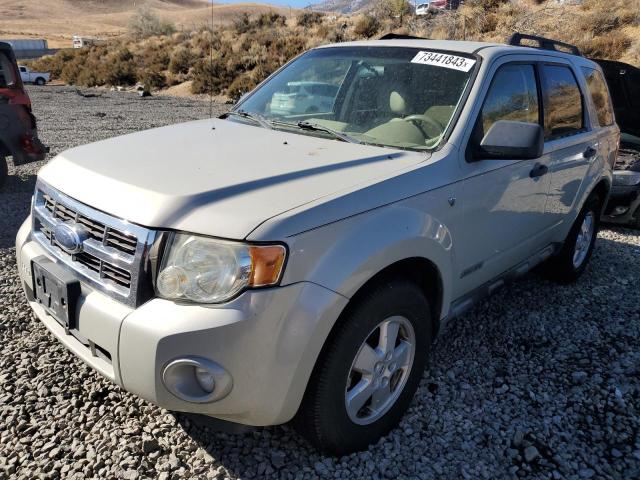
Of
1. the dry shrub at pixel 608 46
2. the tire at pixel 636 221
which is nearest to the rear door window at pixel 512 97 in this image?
the tire at pixel 636 221

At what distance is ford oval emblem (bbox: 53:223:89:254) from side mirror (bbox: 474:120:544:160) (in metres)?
1.96

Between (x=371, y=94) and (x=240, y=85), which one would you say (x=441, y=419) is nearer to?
(x=371, y=94)

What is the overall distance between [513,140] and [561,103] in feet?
4.82

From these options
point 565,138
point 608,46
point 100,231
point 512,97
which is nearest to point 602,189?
point 565,138

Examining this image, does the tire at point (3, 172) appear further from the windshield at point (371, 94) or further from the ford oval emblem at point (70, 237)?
the ford oval emblem at point (70, 237)

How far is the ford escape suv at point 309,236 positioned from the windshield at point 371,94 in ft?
0.04

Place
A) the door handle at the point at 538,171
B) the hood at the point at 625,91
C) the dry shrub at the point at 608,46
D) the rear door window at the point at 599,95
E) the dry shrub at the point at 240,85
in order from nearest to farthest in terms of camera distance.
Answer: the door handle at the point at 538,171 → the rear door window at the point at 599,95 → the hood at the point at 625,91 → the dry shrub at the point at 608,46 → the dry shrub at the point at 240,85

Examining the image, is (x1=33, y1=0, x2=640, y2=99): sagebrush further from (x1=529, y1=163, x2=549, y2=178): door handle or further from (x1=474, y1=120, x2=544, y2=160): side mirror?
(x1=474, y1=120, x2=544, y2=160): side mirror

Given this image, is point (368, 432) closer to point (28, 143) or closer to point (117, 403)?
point (117, 403)

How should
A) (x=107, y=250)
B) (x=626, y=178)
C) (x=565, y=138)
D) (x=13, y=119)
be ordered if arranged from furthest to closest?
(x=13, y=119), (x=626, y=178), (x=565, y=138), (x=107, y=250)

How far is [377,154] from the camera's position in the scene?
2625mm

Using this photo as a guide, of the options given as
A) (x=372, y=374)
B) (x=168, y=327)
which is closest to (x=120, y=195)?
(x=168, y=327)

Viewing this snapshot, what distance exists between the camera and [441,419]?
2762 millimetres

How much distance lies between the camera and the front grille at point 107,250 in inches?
76.9
